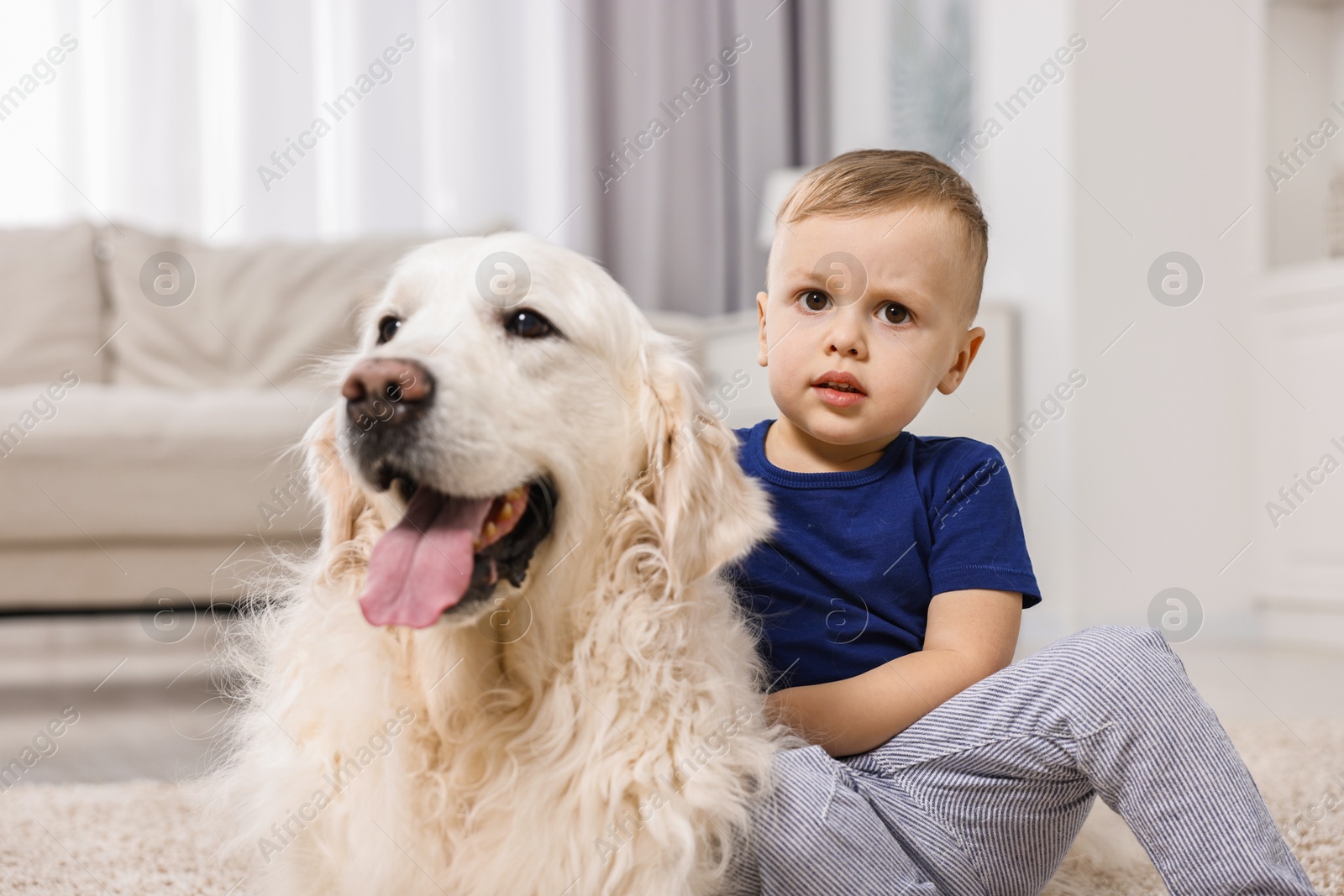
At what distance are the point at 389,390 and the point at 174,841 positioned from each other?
34.3 inches

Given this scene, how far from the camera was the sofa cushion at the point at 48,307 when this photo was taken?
9.83 feet

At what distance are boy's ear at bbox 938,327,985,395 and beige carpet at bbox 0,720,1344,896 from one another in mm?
585

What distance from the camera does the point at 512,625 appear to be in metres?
0.95

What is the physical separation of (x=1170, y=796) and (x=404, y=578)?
26.7 inches

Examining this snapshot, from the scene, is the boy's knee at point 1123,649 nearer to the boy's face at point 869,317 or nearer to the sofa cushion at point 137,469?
the boy's face at point 869,317

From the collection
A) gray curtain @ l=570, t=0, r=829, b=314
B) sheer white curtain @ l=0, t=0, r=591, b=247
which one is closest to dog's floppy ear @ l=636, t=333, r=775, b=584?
sheer white curtain @ l=0, t=0, r=591, b=247

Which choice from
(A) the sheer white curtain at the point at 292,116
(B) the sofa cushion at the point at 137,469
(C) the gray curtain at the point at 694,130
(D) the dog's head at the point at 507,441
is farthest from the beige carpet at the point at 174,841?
A: (C) the gray curtain at the point at 694,130

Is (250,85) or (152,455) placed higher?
(250,85)

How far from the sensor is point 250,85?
4148 mm

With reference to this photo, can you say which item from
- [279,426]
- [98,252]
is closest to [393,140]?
[98,252]

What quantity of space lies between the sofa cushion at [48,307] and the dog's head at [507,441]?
8.13ft

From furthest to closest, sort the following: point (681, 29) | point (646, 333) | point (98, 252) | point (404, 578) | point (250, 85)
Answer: point (681, 29), point (250, 85), point (98, 252), point (646, 333), point (404, 578)

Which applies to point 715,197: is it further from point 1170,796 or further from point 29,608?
point 1170,796

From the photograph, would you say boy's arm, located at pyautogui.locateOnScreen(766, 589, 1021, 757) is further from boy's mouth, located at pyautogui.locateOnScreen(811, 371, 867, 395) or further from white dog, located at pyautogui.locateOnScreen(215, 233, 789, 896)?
boy's mouth, located at pyautogui.locateOnScreen(811, 371, 867, 395)
